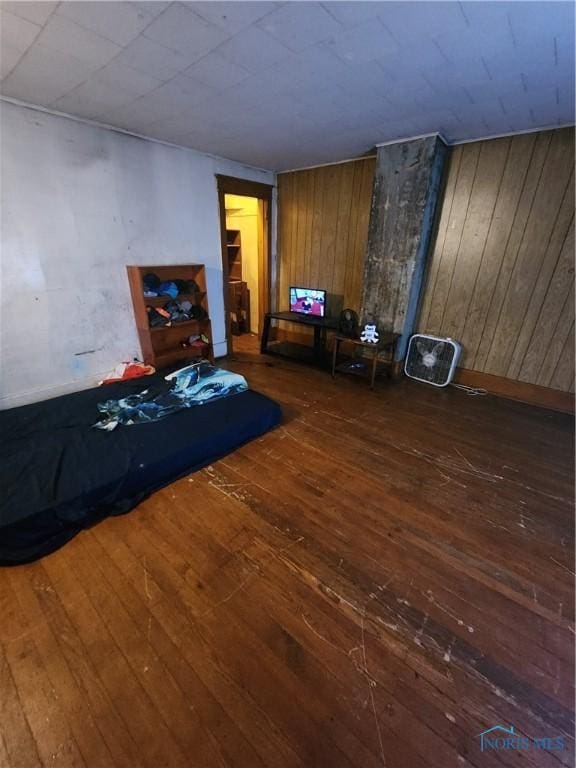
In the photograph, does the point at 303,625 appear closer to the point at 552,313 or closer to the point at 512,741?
the point at 512,741

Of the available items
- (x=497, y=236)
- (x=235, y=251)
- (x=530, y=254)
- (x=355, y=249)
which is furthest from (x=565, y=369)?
(x=235, y=251)

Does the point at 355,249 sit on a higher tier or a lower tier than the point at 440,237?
lower

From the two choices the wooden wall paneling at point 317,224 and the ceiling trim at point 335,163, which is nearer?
the ceiling trim at point 335,163

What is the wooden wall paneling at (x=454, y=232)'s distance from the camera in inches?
117

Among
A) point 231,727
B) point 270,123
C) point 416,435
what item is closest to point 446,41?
point 270,123

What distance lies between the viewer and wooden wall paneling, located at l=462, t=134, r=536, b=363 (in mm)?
2748

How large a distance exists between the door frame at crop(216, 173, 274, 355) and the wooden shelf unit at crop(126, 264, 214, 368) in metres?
0.43

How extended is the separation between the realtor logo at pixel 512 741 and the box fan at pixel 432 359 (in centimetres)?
286

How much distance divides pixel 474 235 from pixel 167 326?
3249 mm

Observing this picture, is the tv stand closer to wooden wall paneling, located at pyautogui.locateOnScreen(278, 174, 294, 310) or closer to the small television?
the small television

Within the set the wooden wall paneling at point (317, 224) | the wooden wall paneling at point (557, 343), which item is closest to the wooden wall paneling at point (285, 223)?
the wooden wall paneling at point (317, 224)

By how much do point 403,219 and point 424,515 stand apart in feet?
9.12

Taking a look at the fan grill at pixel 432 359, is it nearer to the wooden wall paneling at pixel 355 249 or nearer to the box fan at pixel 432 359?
the box fan at pixel 432 359

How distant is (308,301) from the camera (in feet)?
13.3
